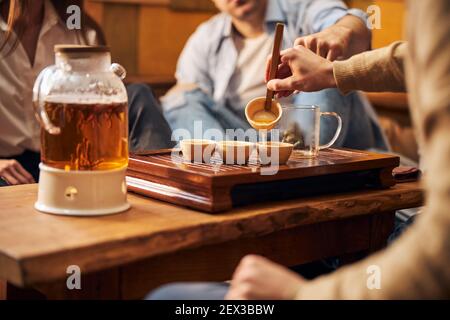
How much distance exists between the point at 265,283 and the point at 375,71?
0.80 meters

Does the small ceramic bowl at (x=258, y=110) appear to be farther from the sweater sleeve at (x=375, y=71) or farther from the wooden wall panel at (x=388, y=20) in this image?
the wooden wall panel at (x=388, y=20)

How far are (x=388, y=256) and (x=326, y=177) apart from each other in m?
0.78

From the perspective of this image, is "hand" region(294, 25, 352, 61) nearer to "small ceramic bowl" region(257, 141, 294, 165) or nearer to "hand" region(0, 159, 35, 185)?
"small ceramic bowl" region(257, 141, 294, 165)

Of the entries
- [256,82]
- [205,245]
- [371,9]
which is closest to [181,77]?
[256,82]

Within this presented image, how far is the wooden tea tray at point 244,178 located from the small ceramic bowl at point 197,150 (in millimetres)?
20

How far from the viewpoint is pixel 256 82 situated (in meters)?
3.03

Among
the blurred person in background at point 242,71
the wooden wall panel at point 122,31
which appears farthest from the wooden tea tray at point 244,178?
the wooden wall panel at point 122,31

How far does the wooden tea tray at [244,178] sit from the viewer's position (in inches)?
54.7

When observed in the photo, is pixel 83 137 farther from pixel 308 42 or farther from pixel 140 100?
pixel 140 100

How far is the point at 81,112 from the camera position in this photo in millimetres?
1329

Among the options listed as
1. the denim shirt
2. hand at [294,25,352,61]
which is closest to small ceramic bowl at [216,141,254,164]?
hand at [294,25,352,61]

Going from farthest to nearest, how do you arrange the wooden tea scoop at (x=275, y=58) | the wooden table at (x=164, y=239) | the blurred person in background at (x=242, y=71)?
the blurred person in background at (x=242, y=71)
the wooden tea scoop at (x=275, y=58)
the wooden table at (x=164, y=239)

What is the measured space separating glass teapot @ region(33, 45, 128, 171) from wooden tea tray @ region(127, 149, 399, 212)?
0.42 feet

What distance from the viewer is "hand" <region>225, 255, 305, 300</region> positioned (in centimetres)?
91
